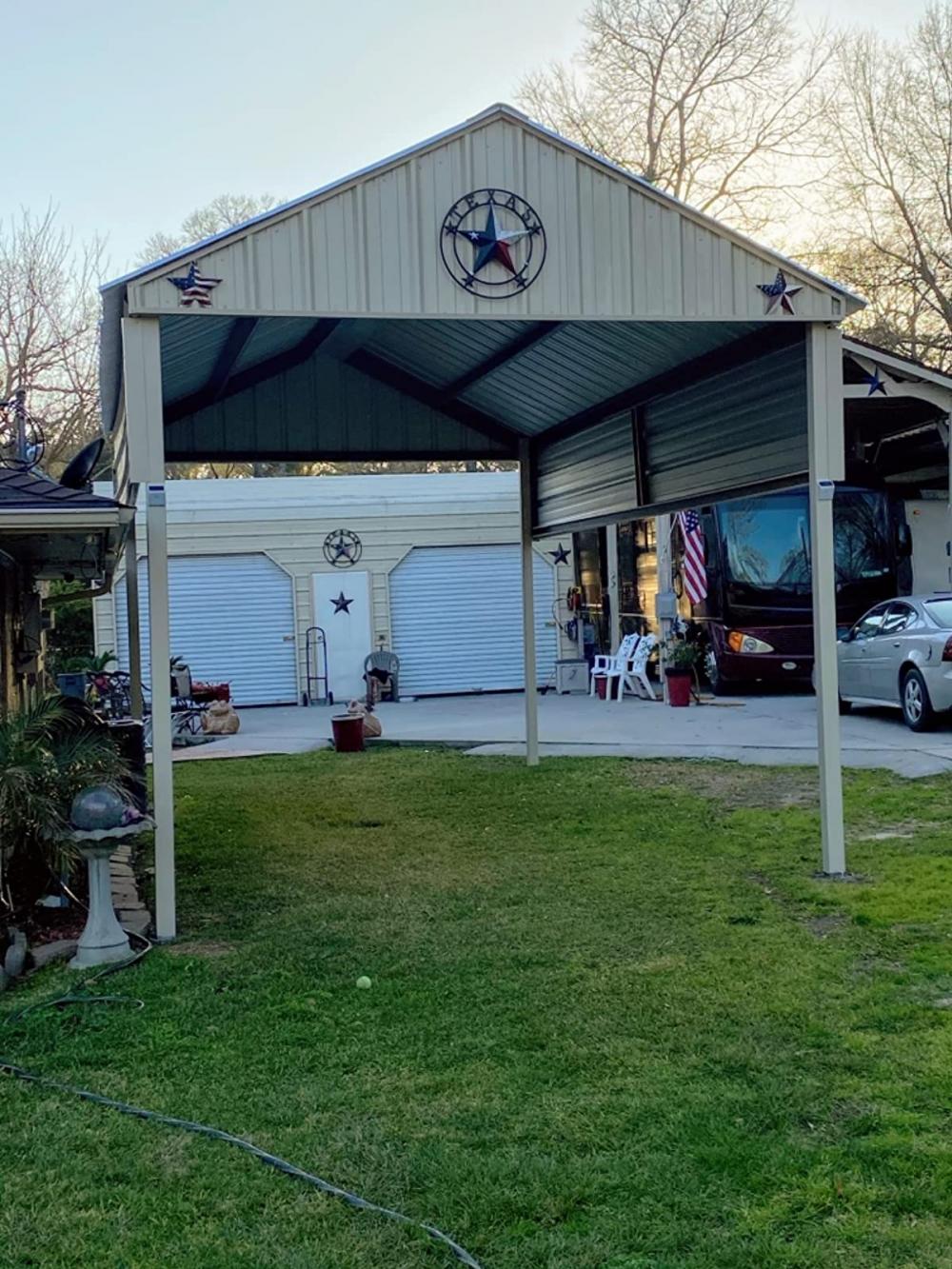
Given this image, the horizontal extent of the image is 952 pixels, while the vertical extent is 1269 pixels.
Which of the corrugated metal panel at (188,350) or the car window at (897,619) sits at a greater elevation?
the corrugated metal panel at (188,350)

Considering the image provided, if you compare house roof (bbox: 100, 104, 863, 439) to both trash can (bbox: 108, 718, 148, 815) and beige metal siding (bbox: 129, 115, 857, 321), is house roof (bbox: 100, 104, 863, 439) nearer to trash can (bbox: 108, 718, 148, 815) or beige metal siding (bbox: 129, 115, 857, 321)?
beige metal siding (bbox: 129, 115, 857, 321)

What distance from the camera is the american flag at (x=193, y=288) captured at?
5.58 meters

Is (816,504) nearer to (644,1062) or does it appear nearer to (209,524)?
(644,1062)

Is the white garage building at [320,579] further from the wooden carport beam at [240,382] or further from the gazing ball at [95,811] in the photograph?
the gazing ball at [95,811]

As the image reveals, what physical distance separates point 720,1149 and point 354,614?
16.3 m

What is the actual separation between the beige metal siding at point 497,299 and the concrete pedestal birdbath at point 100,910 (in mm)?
2345

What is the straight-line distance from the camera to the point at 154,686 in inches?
224

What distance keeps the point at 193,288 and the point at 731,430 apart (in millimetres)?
3311

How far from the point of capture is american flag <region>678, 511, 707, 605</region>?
51.4 feet

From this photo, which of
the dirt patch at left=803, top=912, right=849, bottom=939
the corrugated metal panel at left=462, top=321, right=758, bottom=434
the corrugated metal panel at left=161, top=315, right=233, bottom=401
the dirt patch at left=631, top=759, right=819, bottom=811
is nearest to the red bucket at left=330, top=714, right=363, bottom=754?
the dirt patch at left=631, top=759, right=819, bottom=811

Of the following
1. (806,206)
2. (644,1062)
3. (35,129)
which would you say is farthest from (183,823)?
(806,206)

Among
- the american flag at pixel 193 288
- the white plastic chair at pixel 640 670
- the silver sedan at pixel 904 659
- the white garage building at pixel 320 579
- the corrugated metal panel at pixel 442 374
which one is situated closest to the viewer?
the american flag at pixel 193 288

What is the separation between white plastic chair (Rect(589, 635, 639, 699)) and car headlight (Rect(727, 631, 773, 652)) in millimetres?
1930

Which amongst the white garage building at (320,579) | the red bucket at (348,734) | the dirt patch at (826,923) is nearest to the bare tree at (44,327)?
the white garage building at (320,579)
